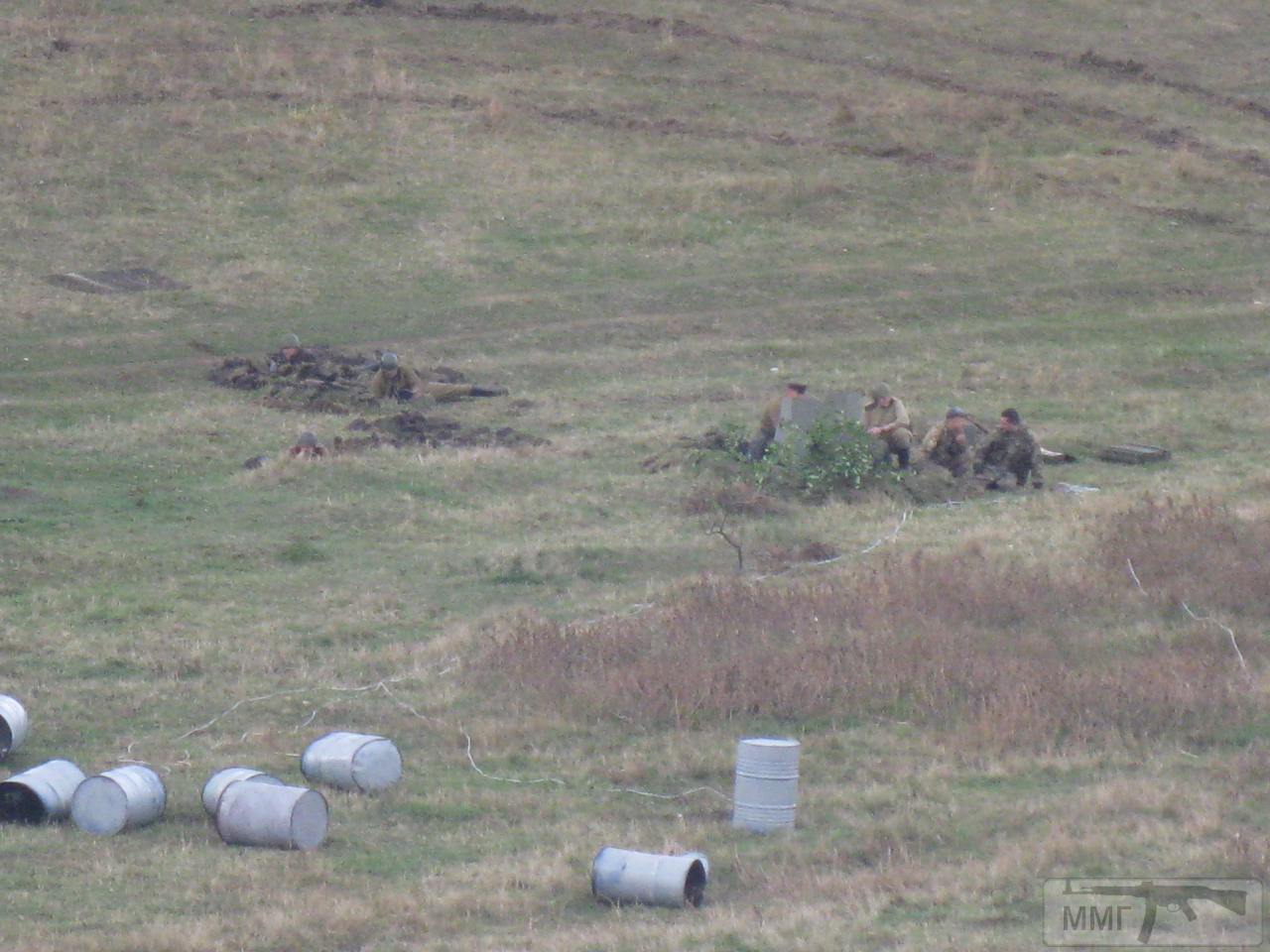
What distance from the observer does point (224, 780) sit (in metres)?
8.13

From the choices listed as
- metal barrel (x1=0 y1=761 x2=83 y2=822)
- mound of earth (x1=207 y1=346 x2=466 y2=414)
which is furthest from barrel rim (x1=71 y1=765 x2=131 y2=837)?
mound of earth (x1=207 y1=346 x2=466 y2=414)

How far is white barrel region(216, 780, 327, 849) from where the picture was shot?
7727 mm

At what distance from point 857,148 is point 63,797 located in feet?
91.2

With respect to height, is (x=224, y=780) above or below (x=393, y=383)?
above

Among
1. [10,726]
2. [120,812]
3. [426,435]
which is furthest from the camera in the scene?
[426,435]

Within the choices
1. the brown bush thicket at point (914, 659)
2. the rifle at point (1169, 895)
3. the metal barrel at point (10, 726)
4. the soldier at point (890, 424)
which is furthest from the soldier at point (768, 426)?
the rifle at point (1169, 895)

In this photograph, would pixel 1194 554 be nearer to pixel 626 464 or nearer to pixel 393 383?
pixel 626 464

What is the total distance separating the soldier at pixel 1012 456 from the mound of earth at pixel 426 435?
15.8 ft

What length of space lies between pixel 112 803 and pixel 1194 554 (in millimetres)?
8021

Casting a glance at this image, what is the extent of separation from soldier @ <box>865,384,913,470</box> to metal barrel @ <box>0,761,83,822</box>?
1042cm

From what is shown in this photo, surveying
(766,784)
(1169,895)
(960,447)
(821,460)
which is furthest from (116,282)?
(1169,895)

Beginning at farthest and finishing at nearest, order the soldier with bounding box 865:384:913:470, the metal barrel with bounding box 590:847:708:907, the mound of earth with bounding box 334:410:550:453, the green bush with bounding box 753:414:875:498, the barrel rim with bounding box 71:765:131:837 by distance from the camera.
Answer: the mound of earth with bounding box 334:410:550:453 → the soldier with bounding box 865:384:913:470 → the green bush with bounding box 753:414:875:498 → the barrel rim with bounding box 71:765:131:837 → the metal barrel with bounding box 590:847:708:907

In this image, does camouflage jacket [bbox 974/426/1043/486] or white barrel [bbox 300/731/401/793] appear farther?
camouflage jacket [bbox 974/426/1043/486]

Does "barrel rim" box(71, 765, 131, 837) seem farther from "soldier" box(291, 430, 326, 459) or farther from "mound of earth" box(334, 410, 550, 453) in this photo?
"mound of earth" box(334, 410, 550, 453)
